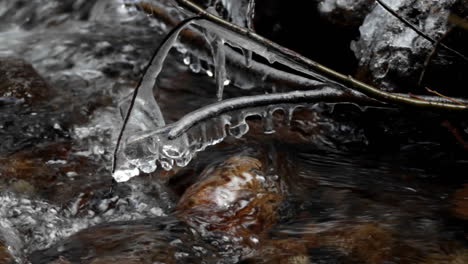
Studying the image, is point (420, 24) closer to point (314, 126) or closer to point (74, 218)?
point (314, 126)

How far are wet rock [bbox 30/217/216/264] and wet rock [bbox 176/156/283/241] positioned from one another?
0.14m

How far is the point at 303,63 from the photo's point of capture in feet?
7.25

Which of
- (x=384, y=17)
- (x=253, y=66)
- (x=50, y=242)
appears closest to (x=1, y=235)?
(x=50, y=242)

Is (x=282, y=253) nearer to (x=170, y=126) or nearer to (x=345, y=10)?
(x=170, y=126)

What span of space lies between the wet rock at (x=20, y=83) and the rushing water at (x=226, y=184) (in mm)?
21

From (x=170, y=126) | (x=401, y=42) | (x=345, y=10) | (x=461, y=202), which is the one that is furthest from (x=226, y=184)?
(x=345, y=10)

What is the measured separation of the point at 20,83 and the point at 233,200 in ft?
8.40

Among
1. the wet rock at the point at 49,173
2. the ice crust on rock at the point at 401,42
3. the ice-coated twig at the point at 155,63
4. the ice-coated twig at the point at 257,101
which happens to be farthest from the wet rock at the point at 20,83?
the ice-coated twig at the point at 257,101

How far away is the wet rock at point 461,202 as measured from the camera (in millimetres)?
3023

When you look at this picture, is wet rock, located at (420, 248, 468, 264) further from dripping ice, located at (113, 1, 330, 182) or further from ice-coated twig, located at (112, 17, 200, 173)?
ice-coated twig, located at (112, 17, 200, 173)

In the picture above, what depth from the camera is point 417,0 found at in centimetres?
394

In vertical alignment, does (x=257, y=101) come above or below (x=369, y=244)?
above

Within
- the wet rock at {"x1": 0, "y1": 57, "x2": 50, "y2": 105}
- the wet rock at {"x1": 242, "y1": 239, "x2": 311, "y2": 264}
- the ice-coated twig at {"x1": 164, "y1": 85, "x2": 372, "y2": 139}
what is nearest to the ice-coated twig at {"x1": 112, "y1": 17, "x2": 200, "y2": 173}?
the ice-coated twig at {"x1": 164, "y1": 85, "x2": 372, "y2": 139}

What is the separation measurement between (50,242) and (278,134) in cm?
183
